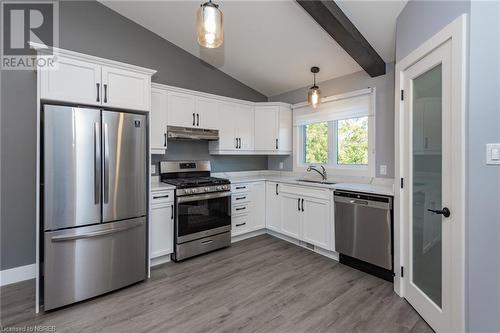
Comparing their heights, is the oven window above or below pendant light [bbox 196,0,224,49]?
below

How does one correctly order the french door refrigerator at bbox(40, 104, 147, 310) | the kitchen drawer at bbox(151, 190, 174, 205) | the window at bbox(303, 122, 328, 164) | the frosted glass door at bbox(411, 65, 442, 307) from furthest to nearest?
the window at bbox(303, 122, 328, 164), the kitchen drawer at bbox(151, 190, 174, 205), the french door refrigerator at bbox(40, 104, 147, 310), the frosted glass door at bbox(411, 65, 442, 307)

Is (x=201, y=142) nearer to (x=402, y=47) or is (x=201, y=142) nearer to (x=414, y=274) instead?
(x=402, y=47)

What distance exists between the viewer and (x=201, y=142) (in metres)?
3.90

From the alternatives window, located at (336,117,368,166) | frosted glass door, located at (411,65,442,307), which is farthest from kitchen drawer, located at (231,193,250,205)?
frosted glass door, located at (411,65,442,307)

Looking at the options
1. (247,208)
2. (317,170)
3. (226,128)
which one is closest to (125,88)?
(226,128)

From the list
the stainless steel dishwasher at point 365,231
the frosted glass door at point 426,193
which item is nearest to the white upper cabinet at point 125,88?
the stainless steel dishwasher at point 365,231

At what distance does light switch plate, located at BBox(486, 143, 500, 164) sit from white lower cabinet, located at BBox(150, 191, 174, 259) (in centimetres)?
290

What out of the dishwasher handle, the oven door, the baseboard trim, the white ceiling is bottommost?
the baseboard trim

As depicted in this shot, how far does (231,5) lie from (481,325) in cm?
348

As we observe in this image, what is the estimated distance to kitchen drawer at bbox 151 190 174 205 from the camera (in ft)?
9.23

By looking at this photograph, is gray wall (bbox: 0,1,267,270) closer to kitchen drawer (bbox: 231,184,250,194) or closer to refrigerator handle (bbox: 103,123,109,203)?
refrigerator handle (bbox: 103,123,109,203)

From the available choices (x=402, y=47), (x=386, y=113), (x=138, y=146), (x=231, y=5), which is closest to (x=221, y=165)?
(x=138, y=146)

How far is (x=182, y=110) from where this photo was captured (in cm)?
334

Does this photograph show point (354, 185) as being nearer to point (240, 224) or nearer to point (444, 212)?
point (444, 212)
